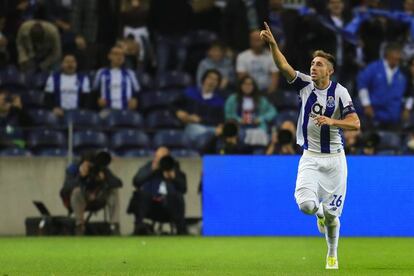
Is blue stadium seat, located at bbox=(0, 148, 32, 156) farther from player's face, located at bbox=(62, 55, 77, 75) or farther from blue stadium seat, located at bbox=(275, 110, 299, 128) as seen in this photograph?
blue stadium seat, located at bbox=(275, 110, 299, 128)

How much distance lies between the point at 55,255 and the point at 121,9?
9.52m

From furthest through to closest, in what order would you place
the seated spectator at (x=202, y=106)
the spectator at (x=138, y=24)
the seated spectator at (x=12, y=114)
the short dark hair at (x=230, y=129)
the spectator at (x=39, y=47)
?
1. the spectator at (x=138, y=24)
2. the spectator at (x=39, y=47)
3. the seated spectator at (x=202, y=106)
4. the seated spectator at (x=12, y=114)
5. the short dark hair at (x=230, y=129)

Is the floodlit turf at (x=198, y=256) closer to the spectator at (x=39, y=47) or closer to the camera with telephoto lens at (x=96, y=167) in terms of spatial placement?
the camera with telephoto lens at (x=96, y=167)

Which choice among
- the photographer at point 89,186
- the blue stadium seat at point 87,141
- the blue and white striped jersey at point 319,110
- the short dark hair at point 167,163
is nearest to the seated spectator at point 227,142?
the short dark hair at point 167,163

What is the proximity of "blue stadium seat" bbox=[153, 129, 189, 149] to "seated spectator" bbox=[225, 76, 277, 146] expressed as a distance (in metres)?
→ 0.89

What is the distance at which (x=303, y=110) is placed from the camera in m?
13.3

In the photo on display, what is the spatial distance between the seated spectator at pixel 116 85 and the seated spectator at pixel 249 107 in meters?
1.83

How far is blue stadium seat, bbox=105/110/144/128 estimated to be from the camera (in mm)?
22141

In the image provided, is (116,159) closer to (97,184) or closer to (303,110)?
(97,184)

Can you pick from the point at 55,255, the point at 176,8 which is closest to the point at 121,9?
the point at 176,8

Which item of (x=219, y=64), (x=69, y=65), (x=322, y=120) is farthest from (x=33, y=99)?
(x=322, y=120)

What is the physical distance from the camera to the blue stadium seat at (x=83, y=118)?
22.0 meters

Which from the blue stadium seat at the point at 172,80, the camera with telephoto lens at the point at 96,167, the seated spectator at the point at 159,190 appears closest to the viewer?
the camera with telephoto lens at the point at 96,167

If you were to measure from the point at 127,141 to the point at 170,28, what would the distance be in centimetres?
306
